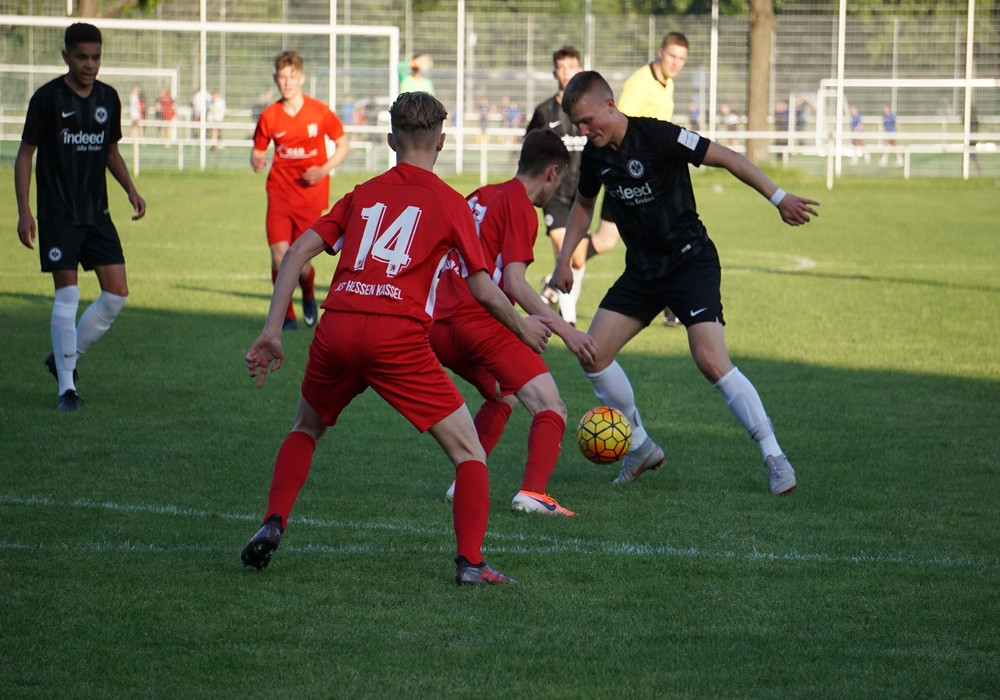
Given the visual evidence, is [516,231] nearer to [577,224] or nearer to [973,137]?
[577,224]

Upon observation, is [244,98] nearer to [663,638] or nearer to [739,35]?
[739,35]

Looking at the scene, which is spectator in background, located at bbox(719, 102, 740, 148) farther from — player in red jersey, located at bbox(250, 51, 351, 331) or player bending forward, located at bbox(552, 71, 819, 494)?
player bending forward, located at bbox(552, 71, 819, 494)

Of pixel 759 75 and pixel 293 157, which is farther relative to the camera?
pixel 759 75

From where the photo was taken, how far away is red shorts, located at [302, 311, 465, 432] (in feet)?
13.9

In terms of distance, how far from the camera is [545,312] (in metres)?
4.54

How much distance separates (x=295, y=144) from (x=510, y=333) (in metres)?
5.79

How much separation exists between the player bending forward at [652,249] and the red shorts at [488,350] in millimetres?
333

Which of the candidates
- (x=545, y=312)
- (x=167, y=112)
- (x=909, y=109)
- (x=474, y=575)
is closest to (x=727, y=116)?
(x=909, y=109)

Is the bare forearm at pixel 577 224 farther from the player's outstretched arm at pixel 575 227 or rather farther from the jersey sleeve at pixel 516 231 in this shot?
the jersey sleeve at pixel 516 231

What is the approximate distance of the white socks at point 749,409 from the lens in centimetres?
595

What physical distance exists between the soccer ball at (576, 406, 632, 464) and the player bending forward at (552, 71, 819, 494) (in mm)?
245

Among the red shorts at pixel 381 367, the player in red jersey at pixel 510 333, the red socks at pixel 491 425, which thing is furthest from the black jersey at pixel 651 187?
the red shorts at pixel 381 367

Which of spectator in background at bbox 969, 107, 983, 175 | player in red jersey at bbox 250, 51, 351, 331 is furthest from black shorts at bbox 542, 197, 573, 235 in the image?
spectator in background at bbox 969, 107, 983, 175

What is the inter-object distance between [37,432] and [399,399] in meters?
3.37
